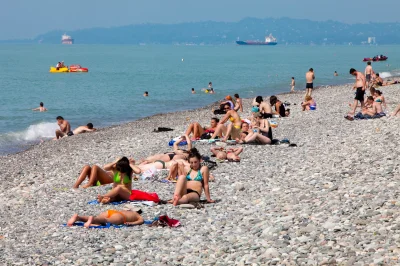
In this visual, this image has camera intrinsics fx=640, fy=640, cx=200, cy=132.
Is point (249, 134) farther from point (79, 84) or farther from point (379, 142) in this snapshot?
point (79, 84)

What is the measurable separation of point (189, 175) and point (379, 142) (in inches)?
234

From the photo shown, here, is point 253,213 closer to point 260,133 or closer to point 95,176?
point 95,176

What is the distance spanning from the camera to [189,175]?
1137 centimetres

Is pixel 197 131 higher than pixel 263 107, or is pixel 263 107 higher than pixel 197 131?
pixel 263 107

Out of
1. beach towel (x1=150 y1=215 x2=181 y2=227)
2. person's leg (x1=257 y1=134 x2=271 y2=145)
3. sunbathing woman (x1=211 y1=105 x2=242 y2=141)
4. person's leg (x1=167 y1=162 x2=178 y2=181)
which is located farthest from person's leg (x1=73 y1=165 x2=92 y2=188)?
person's leg (x1=257 y1=134 x2=271 y2=145)

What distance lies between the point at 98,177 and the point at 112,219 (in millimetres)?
3513

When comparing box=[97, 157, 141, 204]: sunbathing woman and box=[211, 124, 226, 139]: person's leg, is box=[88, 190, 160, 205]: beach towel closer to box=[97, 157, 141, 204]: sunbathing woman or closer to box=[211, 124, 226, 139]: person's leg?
box=[97, 157, 141, 204]: sunbathing woman

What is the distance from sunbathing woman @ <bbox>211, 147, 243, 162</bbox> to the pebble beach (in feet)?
0.72

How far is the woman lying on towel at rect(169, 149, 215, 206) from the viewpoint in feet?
36.1

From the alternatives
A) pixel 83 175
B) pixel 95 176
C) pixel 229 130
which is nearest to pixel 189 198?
pixel 95 176

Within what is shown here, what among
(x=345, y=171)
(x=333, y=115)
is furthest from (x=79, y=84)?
(x=345, y=171)

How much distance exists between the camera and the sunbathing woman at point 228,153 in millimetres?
15148

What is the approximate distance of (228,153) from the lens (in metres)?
15.4

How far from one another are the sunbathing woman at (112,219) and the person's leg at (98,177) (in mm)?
3270
